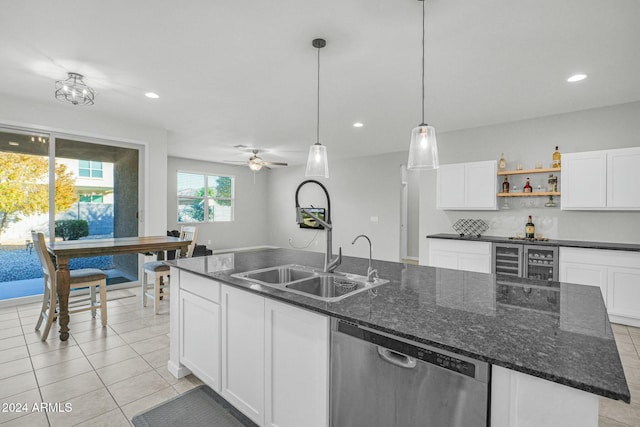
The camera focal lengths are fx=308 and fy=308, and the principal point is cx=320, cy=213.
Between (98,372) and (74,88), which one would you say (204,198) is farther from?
(98,372)

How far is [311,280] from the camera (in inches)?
76.6

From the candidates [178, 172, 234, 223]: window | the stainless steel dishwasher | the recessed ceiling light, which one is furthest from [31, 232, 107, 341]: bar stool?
the recessed ceiling light

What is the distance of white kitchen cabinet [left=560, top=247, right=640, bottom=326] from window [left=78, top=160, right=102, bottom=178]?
6.25 meters

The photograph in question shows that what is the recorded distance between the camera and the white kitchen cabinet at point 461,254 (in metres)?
4.13

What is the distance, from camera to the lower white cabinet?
1.37m

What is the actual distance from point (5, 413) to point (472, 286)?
2.93m

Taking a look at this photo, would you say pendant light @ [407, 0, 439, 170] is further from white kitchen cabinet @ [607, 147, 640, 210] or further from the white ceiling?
white kitchen cabinet @ [607, 147, 640, 210]

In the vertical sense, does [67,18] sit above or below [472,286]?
above

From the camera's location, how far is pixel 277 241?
945 cm

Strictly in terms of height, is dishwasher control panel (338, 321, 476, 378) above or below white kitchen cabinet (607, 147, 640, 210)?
below

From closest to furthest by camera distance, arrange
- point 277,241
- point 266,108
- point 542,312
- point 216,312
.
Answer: point 542,312
point 216,312
point 266,108
point 277,241

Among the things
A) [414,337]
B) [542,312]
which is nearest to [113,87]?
[414,337]

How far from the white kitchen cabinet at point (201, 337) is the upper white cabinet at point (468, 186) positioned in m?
3.92

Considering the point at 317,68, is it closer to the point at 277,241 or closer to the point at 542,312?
the point at 542,312
